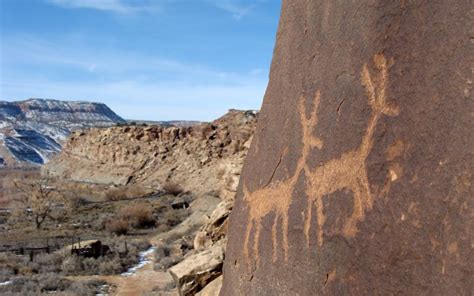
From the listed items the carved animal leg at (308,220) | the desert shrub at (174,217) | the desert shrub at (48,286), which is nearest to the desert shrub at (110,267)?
the desert shrub at (48,286)

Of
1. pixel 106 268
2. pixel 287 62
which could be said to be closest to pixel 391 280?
pixel 287 62

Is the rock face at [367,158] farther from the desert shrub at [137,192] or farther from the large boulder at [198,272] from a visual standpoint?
the desert shrub at [137,192]

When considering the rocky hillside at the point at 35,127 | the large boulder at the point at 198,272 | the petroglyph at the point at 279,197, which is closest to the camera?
the petroglyph at the point at 279,197

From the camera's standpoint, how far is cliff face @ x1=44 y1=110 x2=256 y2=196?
40.9m

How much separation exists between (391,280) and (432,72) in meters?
1.13

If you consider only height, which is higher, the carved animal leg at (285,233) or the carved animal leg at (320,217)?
the carved animal leg at (320,217)

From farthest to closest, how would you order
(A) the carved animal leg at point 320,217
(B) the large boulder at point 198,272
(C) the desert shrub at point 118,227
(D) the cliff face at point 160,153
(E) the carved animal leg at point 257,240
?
(D) the cliff face at point 160,153 → (C) the desert shrub at point 118,227 → (B) the large boulder at point 198,272 → (E) the carved animal leg at point 257,240 → (A) the carved animal leg at point 320,217

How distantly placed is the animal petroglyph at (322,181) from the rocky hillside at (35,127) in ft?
340

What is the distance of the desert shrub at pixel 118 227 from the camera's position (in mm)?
25647

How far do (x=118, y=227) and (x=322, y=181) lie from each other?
2338 cm

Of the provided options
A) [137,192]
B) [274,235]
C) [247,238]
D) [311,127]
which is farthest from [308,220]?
[137,192]

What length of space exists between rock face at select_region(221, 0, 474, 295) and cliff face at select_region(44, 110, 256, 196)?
31771 mm

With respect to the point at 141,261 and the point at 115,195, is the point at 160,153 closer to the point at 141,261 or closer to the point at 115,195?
the point at 115,195

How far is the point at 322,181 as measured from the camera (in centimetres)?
341
